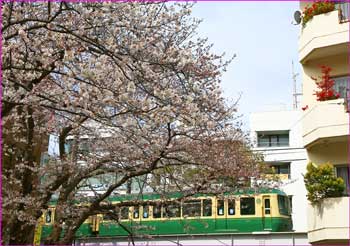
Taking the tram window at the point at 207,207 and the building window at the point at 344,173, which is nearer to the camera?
the building window at the point at 344,173

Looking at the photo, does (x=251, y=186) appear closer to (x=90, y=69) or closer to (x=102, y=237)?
(x=90, y=69)

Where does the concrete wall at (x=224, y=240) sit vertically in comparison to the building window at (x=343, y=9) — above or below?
below

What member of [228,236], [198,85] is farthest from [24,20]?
[228,236]

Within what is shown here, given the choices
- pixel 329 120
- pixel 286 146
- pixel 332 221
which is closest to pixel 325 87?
pixel 329 120

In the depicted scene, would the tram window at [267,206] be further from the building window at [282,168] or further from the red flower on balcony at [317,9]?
the red flower on balcony at [317,9]

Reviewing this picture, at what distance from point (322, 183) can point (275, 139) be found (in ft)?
61.0

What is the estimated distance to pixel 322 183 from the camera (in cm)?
1036

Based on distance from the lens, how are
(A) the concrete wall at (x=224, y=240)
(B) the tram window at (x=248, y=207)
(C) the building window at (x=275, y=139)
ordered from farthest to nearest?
(C) the building window at (x=275, y=139)
(B) the tram window at (x=248, y=207)
(A) the concrete wall at (x=224, y=240)

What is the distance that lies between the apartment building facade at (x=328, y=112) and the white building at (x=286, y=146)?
1428cm

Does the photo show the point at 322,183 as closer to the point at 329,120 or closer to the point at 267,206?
the point at 329,120

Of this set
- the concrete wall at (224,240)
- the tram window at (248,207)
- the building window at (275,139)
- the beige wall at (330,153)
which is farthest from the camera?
the building window at (275,139)

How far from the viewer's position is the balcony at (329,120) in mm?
10305

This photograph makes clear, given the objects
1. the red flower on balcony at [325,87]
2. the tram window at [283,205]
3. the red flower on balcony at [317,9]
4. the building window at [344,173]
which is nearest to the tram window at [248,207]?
the tram window at [283,205]

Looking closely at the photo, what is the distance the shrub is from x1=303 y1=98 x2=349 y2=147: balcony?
0.66 metres
